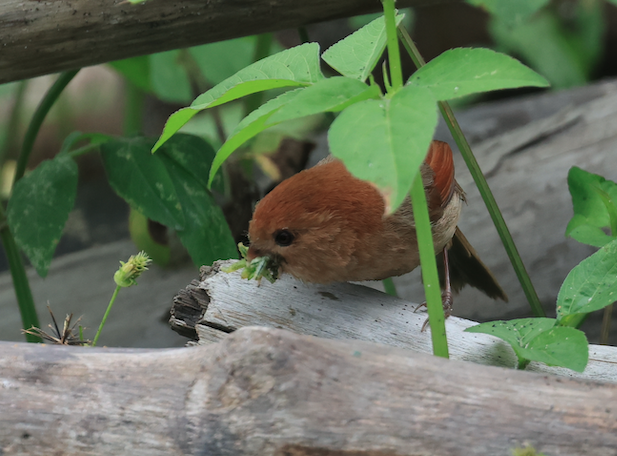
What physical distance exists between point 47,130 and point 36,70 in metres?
3.35

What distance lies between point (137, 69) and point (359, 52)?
4.53 feet

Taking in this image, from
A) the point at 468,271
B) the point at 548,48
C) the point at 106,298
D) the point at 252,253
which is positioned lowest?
the point at 106,298

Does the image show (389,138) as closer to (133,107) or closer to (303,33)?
(303,33)

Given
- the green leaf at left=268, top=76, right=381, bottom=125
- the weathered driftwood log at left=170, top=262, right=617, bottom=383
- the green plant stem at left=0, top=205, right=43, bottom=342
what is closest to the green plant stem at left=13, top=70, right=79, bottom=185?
the green plant stem at left=0, top=205, right=43, bottom=342

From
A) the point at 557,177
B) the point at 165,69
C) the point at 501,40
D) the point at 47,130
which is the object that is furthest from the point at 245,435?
the point at 47,130

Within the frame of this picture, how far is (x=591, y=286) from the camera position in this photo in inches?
40.0

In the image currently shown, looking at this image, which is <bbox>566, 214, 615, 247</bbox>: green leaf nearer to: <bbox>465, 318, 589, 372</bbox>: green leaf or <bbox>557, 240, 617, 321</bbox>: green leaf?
<bbox>557, 240, 617, 321</bbox>: green leaf

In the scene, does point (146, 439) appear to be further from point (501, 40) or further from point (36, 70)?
point (501, 40)

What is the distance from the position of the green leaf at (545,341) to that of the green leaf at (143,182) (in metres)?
0.85

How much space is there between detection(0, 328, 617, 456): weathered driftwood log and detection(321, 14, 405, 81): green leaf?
414 mm

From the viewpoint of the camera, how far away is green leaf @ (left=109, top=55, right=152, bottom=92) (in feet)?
6.71

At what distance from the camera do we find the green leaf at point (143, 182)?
4.90 feet

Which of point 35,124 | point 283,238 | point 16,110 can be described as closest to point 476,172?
point 283,238

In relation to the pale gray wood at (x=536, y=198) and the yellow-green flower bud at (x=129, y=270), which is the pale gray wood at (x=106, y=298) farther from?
the yellow-green flower bud at (x=129, y=270)
